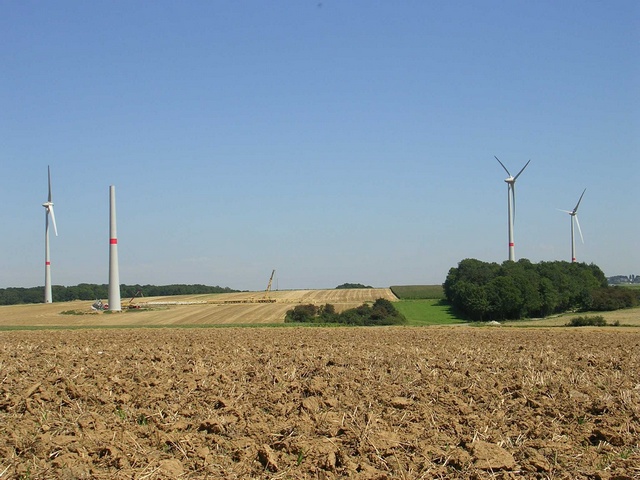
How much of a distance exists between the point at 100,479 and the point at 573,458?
7.17 metres

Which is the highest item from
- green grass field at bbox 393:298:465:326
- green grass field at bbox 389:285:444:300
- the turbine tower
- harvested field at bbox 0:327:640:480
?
the turbine tower

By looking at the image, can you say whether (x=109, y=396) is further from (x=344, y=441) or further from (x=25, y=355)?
(x=25, y=355)

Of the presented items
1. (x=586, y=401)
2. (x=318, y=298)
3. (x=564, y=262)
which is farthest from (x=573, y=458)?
(x=564, y=262)

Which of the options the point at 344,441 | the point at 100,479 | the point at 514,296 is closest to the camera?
the point at 100,479

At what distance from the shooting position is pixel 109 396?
14.4 m

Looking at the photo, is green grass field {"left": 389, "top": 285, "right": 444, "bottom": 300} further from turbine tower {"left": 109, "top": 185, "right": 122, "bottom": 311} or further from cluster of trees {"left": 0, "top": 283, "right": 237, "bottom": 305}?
cluster of trees {"left": 0, "top": 283, "right": 237, "bottom": 305}

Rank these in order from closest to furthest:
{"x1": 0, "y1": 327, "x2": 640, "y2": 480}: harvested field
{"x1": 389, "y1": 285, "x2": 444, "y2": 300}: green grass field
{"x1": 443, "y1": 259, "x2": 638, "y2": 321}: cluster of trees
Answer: {"x1": 0, "y1": 327, "x2": 640, "y2": 480}: harvested field → {"x1": 443, "y1": 259, "x2": 638, "y2": 321}: cluster of trees → {"x1": 389, "y1": 285, "x2": 444, "y2": 300}: green grass field

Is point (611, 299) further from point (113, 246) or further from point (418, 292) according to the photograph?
point (113, 246)

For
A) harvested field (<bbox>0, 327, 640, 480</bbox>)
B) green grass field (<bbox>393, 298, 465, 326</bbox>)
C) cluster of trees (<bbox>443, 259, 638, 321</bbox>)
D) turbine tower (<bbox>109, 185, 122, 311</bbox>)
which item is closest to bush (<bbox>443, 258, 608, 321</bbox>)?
cluster of trees (<bbox>443, 259, 638, 321</bbox>)

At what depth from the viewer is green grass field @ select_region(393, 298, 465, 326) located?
72.4 meters

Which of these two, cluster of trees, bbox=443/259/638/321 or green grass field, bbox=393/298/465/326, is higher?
cluster of trees, bbox=443/259/638/321

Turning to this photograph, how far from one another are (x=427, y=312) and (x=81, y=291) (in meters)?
89.9

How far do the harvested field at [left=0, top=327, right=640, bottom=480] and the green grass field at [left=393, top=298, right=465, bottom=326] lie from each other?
168 feet

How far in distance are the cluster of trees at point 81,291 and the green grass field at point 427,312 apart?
199 ft
